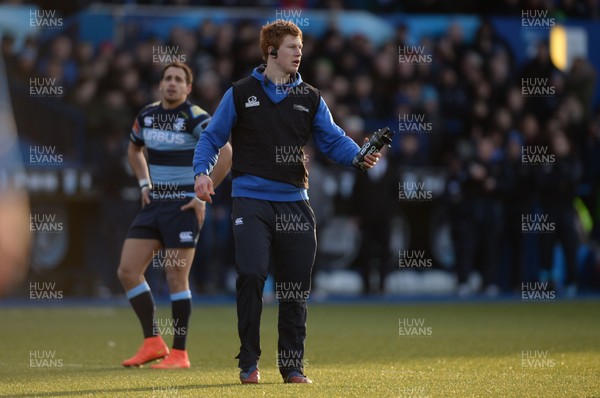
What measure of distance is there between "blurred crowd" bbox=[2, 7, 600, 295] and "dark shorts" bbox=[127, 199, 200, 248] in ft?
27.9

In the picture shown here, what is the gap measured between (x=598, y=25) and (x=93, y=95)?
10.2 metres

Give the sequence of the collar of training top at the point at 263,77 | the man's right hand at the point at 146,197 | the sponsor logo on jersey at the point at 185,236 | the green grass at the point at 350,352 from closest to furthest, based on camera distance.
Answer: the green grass at the point at 350,352 → the collar of training top at the point at 263,77 → the sponsor logo on jersey at the point at 185,236 → the man's right hand at the point at 146,197

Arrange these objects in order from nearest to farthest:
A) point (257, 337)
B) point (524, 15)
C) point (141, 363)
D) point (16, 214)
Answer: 1. point (257, 337)
2. point (141, 363)
3. point (16, 214)
4. point (524, 15)

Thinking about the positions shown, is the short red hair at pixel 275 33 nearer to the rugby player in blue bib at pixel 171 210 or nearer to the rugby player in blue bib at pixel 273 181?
the rugby player in blue bib at pixel 273 181

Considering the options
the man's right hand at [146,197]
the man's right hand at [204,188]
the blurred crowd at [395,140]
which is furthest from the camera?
the blurred crowd at [395,140]

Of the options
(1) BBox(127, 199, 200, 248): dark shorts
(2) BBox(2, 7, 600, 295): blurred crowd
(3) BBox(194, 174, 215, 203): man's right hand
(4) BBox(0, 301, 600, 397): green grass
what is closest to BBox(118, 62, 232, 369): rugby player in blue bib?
(1) BBox(127, 199, 200, 248): dark shorts

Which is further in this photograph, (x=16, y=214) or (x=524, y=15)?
(x=524, y=15)

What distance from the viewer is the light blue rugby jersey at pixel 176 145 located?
10984 millimetres

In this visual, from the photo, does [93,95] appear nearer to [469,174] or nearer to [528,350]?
[469,174]

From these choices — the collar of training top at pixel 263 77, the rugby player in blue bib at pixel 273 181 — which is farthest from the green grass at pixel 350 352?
the collar of training top at pixel 263 77

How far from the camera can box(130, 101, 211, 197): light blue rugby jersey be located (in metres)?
11.0

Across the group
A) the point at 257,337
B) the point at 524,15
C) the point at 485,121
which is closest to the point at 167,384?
the point at 257,337

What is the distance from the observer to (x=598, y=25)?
2494cm

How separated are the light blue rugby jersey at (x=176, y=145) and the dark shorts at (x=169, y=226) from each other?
0.16m
